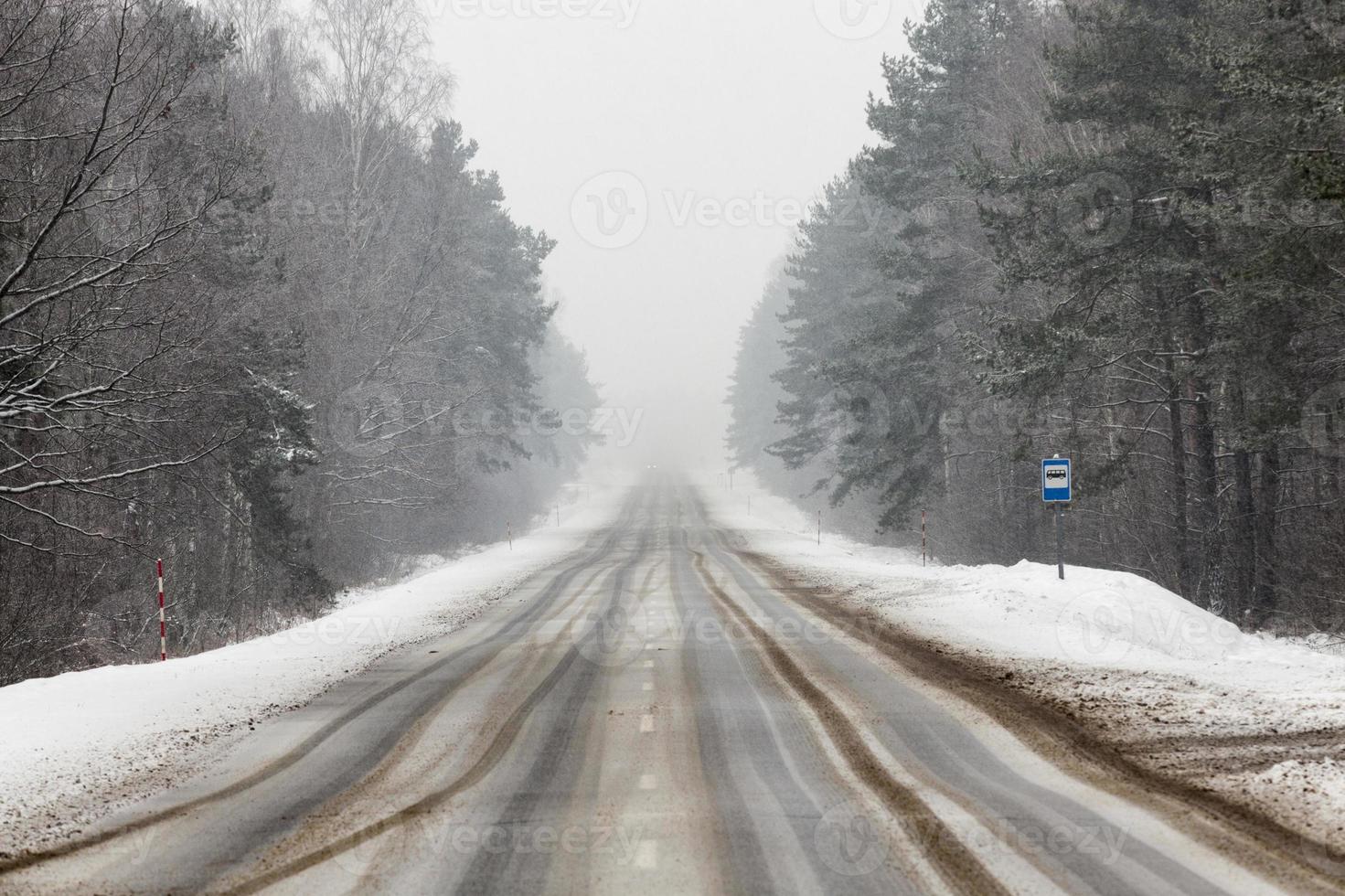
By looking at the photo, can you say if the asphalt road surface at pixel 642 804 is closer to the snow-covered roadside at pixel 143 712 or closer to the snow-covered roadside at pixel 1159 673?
the snow-covered roadside at pixel 143 712

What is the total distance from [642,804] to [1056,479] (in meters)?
11.7

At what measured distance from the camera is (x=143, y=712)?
27.6 feet

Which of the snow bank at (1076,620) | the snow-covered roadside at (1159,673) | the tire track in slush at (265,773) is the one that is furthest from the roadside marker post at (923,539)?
the tire track in slush at (265,773)

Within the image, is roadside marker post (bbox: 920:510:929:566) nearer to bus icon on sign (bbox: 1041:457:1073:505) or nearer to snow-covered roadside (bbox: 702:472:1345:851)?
snow-covered roadside (bbox: 702:472:1345:851)

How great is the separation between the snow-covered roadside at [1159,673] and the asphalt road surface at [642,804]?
2.85 feet

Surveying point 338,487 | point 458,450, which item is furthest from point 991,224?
point 458,450

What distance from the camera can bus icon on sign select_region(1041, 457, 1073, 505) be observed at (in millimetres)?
15430

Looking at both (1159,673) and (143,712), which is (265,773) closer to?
(143,712)

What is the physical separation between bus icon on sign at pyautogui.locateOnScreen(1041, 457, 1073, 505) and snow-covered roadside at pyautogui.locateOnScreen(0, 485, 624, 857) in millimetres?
9699

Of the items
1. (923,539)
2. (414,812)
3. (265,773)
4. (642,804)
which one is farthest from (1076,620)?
(923,539)

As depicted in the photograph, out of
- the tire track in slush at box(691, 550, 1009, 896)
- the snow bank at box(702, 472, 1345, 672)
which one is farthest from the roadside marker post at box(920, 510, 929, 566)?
the tire track in slush at box(691, 550, 1009, 896)

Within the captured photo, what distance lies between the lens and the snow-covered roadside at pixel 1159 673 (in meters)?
5.91

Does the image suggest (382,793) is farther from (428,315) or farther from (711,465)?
(711,465)

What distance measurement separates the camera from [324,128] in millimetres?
26203
